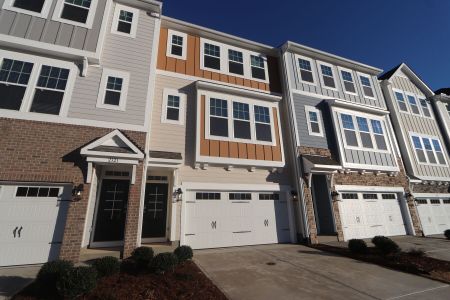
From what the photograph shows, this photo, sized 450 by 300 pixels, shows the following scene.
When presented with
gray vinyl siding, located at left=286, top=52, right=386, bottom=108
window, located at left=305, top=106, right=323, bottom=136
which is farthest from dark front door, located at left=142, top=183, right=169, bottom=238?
gray vinyl siding, located at left=286, top=52, right=386, bottom=108

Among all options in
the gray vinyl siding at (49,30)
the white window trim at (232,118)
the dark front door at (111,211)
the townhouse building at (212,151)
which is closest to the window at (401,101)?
the townhouse building at (212,151)

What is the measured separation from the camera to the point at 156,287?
5426 mm

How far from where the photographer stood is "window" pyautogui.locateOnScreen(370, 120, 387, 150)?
14.5 metres

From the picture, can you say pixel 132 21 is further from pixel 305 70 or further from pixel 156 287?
pixel 156 287

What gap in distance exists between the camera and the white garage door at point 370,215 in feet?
40.7

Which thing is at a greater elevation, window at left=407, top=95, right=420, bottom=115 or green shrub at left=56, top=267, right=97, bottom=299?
window at left=407, top=95, right=420, bottom=115

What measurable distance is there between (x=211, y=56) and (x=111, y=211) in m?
9.18

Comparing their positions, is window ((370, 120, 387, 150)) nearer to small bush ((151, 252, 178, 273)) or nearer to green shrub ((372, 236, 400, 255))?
green shrub ((372, 236, 400, 255))

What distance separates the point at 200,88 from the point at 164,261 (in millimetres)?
7876

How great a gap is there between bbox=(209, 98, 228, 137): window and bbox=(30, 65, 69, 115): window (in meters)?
5.94

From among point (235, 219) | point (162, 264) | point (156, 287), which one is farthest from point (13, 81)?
point (235, 219)

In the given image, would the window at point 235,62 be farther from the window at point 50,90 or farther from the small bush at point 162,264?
the small bush at point 162,264

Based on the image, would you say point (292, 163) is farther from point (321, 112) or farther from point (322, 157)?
point (321, 112)

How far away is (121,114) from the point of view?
29.6 ft
